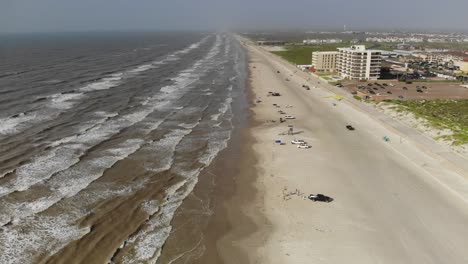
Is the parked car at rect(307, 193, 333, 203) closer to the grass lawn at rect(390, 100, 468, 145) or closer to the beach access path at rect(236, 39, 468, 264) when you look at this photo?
the beach access path at rect(236, 39, 468, 264)

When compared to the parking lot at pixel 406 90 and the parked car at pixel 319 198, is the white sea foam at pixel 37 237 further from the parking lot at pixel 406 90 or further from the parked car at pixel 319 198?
the parking lot at pixel 406 90

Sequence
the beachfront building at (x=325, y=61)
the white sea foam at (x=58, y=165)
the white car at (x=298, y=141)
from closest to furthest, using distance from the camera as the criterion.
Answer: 1. the white sea foam at (x=58, y=165)
2. the white car at (x=298, y=141)
3. the beachfront building at (x=325, y=61)

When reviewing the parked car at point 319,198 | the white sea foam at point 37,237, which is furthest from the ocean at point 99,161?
the parked car at point 319,198

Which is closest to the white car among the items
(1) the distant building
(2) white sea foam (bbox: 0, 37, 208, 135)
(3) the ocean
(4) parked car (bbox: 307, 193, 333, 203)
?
(3) the ocean

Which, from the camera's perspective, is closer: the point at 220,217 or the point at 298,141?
the point at 220,217

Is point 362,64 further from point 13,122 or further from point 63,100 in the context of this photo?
point 13,122

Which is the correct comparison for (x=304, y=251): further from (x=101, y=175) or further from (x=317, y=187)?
(x=101, y=175)

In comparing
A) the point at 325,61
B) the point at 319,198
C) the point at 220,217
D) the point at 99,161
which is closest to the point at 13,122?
the point at 99,161
